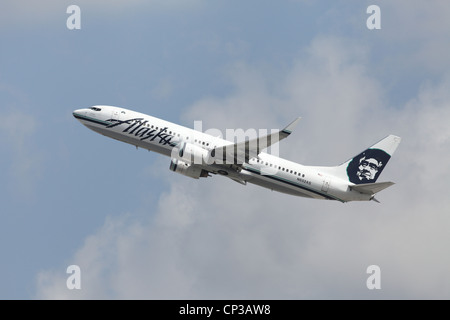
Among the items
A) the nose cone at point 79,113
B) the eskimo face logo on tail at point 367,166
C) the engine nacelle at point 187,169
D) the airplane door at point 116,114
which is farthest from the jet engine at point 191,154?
the eskimo face logo on tail at point 367,166

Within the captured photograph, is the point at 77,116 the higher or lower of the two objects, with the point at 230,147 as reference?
Result: higher

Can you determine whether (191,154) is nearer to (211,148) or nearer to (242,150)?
(211,148)

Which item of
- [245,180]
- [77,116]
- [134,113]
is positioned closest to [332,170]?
[245,180]

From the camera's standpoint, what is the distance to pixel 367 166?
84188mm

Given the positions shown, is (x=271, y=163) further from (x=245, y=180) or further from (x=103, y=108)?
(x=103, y=108)

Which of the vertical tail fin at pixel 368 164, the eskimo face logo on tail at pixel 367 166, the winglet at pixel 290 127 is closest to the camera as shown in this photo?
the winglet at pixel 290 127

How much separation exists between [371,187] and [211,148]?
1635cm

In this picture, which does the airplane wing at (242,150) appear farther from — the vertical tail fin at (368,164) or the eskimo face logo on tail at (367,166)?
the eskimo face logo on tail at (367,166)

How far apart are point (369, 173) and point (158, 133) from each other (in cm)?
2352

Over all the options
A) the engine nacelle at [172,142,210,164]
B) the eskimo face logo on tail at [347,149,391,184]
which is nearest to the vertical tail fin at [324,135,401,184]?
the eskimo face logo on tail at [347,149,391,184]

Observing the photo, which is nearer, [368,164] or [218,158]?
[218,158]

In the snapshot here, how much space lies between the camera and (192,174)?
78.5m

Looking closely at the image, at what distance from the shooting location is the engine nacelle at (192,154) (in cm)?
7506

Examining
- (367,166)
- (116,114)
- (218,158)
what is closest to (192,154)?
(218,158)
